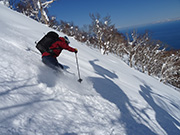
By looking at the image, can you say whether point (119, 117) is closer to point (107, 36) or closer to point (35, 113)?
point (35, 113)

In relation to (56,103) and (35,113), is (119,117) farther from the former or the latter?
(35,113)

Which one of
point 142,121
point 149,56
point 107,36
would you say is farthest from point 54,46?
point 149,56

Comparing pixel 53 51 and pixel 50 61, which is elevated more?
pixel 53 51

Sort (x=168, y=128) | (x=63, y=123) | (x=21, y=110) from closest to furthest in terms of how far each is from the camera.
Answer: (x=21, y=110), (x=63, y=123), (x=168, y=128)

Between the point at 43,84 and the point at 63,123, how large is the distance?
1.26 meters

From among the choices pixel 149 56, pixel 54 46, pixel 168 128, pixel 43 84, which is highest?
pixel 149 56

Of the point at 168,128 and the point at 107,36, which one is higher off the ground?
the point at 107,36

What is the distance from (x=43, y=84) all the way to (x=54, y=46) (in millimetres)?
1549

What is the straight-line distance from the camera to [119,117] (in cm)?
321

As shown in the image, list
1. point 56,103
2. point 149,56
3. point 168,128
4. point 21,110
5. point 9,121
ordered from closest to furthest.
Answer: point 9,121 → point 21,110 → point 56,103 → point 168,128 → point 149,56

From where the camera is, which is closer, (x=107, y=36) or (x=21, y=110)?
(x=21, y=110)

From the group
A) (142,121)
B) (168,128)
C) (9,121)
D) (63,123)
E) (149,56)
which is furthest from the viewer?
(149,56)

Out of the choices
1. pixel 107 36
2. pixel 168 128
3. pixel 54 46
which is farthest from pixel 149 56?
pixel 54 46

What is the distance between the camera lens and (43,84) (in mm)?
3078
